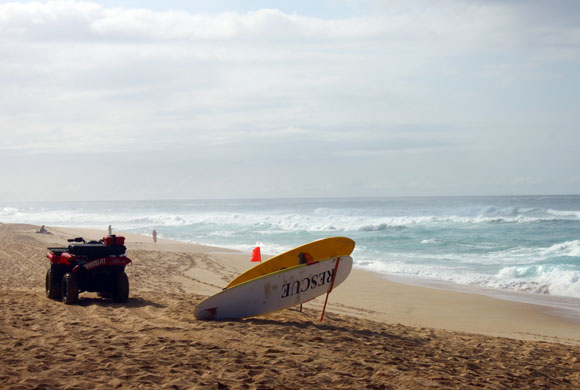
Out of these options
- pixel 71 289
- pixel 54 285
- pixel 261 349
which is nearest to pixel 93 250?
pixel 71 289

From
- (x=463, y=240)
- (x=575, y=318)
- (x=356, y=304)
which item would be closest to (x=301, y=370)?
(x=356, y=304)

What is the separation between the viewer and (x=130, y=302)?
880 centimetres

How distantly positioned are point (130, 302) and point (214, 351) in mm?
3985

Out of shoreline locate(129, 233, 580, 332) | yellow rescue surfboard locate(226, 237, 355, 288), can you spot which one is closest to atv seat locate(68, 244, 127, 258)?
yellow rescue surfboard locate(226, 237, 355, 288)

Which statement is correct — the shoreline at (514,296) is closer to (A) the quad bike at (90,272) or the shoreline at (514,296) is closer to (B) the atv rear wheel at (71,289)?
(A) the quad bike at (90,272)

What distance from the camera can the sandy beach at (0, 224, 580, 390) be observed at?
4480mm

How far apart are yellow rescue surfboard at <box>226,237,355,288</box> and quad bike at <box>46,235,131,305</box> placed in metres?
2.01

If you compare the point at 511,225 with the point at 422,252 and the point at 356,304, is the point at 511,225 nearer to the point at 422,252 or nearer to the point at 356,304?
the point at 422,252

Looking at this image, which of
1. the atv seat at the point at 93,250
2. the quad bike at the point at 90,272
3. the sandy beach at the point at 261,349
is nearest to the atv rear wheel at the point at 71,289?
the quad bike at the point at 90,272

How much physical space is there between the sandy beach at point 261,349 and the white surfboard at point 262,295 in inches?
9.8

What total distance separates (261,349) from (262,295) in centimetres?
183

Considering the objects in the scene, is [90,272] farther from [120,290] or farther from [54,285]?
→ [54,285]

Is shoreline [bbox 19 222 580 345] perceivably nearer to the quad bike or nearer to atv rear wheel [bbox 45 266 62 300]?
the quad bike

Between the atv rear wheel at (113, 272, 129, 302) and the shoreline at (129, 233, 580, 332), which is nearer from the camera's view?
the atv rear wheel at (113, 272, 129, 302)
